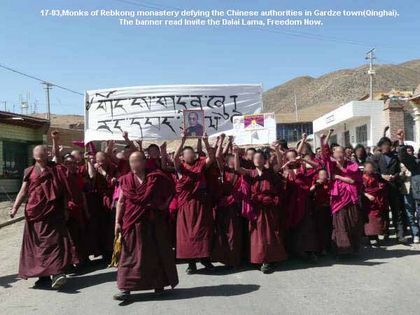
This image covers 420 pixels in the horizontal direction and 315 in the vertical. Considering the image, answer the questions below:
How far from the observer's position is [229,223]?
279 inches

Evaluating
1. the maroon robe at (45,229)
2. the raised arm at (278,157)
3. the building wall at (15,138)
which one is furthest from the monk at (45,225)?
the building wall at (15,138)

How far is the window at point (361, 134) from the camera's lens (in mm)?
30234

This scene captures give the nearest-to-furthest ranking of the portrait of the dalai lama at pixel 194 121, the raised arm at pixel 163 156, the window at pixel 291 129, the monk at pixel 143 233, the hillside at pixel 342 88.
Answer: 1. the monk at pixel 143 233
2. the raised arm at pixel 163 156
3. the portrait of the dalai lama at pixel 194 121
4. the window at pixel 291 129
5. the hillside at pixel 342 88

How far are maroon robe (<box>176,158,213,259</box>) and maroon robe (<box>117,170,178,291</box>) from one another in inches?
42.5

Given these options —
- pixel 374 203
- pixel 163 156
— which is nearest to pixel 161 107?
pixel 163 156

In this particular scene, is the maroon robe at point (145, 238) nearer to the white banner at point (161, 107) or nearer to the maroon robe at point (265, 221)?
the maroon robe at point (265, 221)

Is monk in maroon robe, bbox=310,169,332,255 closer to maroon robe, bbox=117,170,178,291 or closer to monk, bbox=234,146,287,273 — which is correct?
monk, bbox=234,146,287,273

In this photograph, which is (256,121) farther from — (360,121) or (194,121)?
(360,121)

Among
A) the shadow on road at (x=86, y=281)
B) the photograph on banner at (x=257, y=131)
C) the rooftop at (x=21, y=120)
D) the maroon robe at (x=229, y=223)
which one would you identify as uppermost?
the rooftop at (x=21, y=120)

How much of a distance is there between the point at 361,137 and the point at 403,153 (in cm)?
2387

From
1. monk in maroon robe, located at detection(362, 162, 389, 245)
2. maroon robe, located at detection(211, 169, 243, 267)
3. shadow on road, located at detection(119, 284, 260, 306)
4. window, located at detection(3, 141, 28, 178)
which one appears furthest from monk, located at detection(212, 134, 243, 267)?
window, located at detection(3, 141, 28, 178)

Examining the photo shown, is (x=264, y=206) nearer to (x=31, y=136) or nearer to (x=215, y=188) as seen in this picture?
(x=215, y=188)

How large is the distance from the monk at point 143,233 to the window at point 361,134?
2616cm

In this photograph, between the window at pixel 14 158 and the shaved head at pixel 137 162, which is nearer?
the shaved head at pixel 137 162
